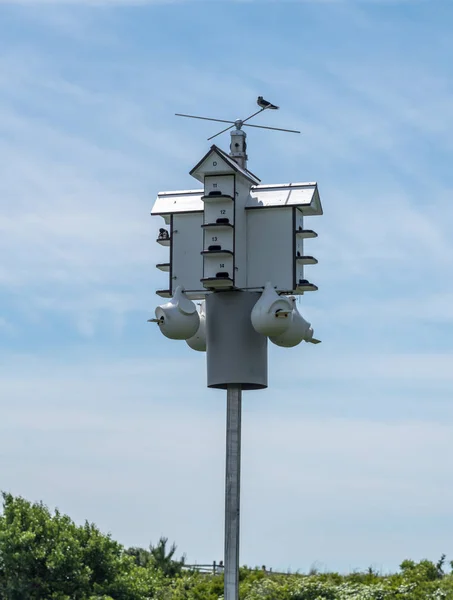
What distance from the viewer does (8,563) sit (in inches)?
1337

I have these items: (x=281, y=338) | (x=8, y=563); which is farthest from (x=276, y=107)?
(x=8, y=563)

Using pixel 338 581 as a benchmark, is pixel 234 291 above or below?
above

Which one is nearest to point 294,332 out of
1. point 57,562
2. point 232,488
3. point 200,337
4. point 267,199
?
point 200,337

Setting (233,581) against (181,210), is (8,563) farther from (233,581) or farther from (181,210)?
(181,210)

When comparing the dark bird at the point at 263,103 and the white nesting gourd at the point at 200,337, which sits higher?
the dark bird at the point at 263,103

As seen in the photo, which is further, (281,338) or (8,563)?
(8,563)

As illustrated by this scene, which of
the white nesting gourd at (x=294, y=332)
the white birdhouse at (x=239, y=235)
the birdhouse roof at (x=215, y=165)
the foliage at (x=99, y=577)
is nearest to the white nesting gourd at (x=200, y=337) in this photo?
the white birdhouse at (x=239, y=235)

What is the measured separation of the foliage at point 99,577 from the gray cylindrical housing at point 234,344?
6592mm

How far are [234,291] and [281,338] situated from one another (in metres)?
1.38

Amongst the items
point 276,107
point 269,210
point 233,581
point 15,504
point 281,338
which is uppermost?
point 276,107

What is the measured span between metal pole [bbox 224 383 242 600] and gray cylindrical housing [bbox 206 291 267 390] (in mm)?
391

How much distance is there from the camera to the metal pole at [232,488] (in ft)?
96.3

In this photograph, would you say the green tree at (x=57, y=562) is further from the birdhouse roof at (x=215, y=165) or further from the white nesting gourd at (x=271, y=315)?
the birdhouse roof at (x=215, y=165)

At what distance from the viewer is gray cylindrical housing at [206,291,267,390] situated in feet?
96.8
